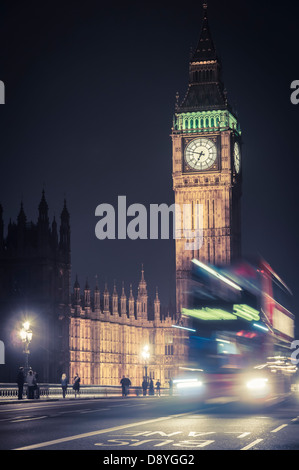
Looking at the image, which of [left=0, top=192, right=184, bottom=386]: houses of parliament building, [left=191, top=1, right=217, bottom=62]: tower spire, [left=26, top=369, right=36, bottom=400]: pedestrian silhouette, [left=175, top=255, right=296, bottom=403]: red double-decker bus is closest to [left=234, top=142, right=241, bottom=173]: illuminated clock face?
[left=191, top=1, right=217, bottom=62]: tower spire

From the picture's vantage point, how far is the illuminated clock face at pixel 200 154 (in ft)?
386

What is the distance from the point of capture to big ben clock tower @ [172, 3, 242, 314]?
11756cm

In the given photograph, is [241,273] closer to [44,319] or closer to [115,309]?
[44,319]

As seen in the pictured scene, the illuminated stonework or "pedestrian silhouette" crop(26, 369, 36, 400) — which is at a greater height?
the illuminated stonework

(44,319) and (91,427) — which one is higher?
(44,319)

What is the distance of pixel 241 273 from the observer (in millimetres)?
36219

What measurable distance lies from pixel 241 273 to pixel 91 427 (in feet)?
54.8

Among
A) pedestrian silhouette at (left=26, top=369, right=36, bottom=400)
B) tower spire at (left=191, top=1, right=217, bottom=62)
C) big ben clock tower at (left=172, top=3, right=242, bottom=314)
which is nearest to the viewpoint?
pedestrian silhouette at (left=26, top=369, right=36, bottom=400)

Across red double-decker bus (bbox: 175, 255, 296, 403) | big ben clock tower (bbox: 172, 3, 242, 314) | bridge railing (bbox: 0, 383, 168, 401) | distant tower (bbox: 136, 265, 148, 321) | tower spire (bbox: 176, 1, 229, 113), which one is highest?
tower spire (bbox: 176, 1, 229, 113)

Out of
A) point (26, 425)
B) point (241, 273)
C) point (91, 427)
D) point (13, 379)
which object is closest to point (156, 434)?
point (91, 427)

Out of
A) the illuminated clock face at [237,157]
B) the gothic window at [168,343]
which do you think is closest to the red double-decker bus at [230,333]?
the illuminated clock face at [237,157]

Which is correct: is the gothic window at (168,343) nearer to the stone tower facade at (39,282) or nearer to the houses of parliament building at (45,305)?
the houses of parliament building at (45,305)

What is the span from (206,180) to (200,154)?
133 inches

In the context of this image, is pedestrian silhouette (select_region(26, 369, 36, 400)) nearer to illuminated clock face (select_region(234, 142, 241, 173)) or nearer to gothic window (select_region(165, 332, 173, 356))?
gothic window (select_region(165, 332, 173, 356))
